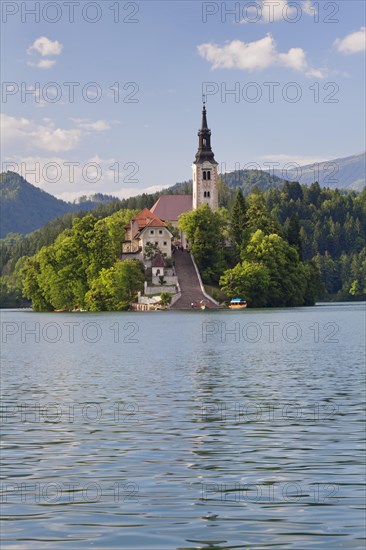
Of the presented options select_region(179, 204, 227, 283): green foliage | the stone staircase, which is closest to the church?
→ the stone staircase

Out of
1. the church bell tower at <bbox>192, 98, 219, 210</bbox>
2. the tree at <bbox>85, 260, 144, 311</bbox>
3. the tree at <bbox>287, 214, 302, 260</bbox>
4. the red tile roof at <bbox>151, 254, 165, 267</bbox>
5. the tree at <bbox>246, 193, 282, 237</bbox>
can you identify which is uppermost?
the church bell tower at <bbox>192, 98, 219, 210</bbox>

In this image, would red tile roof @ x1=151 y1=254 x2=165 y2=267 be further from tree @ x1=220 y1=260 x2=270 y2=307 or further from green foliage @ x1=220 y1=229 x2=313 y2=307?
tree @ x1=220 y1=260 x2=270 y2=307

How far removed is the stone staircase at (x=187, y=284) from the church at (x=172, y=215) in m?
3.16

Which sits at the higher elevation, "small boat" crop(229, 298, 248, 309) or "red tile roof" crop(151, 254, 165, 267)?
"red tile roof" crop(151, 254, 165, 267)

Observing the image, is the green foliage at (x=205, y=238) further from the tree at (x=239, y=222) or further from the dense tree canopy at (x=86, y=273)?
the dense tree canopy at (x=86, y=273)

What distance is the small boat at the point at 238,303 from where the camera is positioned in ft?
486

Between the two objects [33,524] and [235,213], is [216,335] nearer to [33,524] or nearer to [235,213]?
[33,524]

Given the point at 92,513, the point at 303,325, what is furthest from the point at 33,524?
the point at 303,325

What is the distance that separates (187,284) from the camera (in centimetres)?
15800

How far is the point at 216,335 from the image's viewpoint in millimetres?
76188

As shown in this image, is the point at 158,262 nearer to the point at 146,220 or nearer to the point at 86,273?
the point at 86,273

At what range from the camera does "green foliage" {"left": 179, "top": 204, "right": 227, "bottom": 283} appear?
160875 millimetres

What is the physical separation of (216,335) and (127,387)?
40255mm

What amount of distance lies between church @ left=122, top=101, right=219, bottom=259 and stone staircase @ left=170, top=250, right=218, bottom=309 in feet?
10.4
